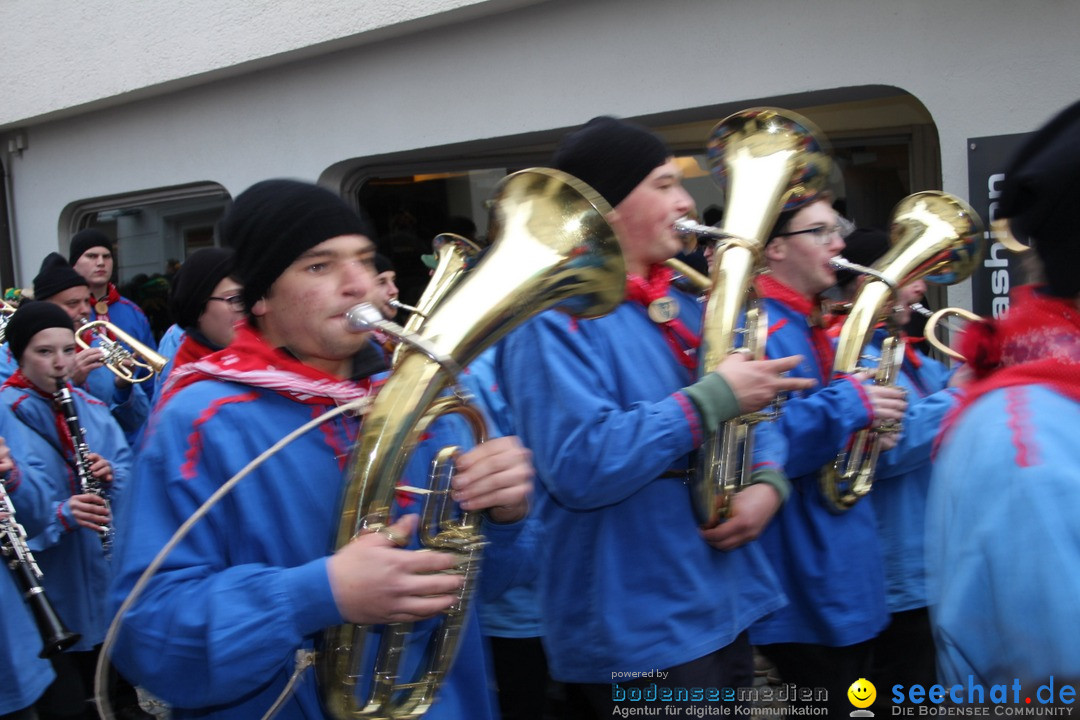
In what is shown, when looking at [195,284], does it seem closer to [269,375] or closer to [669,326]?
[669,326]

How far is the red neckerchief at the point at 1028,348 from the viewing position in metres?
1.33

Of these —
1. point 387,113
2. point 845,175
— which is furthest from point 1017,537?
point 387,113

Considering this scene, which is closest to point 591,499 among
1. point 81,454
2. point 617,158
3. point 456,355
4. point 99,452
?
point 456,355

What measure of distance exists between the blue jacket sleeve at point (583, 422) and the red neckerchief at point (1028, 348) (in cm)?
81

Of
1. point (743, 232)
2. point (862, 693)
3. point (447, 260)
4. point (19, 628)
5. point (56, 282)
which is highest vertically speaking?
point (56, 282)

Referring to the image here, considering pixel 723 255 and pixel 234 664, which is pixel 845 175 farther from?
pixel 234 664

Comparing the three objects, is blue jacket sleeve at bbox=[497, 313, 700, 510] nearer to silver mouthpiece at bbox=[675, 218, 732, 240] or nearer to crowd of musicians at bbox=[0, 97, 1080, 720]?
crowd of musicians at bbox=[0, 97, 1080, 720]

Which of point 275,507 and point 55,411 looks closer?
point 275,507

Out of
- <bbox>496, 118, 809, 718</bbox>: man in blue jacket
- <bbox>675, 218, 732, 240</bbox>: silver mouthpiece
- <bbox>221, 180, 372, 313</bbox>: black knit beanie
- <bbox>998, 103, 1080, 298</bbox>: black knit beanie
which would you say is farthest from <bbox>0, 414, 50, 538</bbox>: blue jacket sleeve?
<bbox>998, 103, 1080, 298</bbox>: black knit beanie

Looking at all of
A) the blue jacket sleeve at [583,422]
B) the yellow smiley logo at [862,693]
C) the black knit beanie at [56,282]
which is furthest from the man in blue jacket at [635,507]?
the black knit beanie at [56,282]

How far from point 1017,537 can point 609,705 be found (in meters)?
1.31

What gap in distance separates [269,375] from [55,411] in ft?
9.28

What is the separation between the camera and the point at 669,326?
2574mm

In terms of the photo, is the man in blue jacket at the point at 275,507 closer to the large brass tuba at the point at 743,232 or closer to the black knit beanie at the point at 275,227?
the black knit beanie at the point at 275,227
